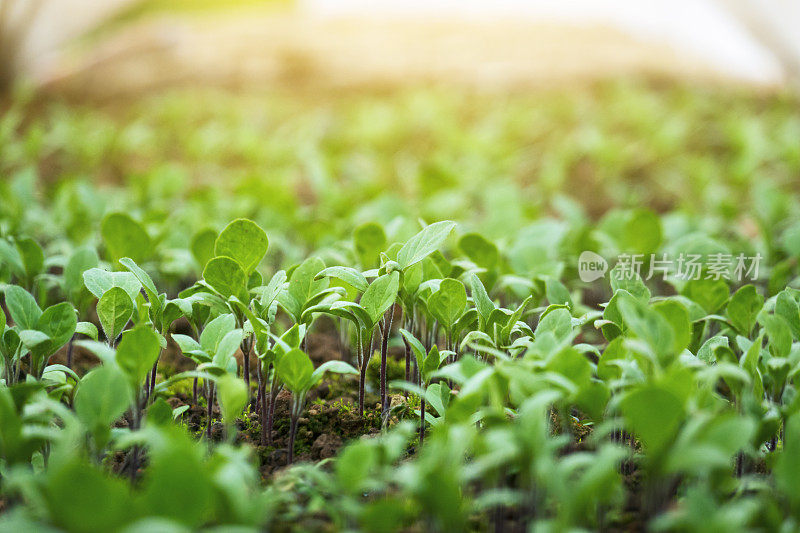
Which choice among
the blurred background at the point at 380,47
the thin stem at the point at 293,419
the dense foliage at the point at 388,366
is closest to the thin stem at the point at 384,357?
the dense foliage at the point at 388,366

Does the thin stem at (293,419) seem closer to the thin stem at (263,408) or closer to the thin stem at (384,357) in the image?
the thin stem at (263,408)

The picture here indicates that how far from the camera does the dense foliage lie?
0.95 meters

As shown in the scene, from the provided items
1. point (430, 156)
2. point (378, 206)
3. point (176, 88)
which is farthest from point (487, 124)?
point (176, 88)

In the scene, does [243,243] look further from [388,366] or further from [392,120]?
[392,120]

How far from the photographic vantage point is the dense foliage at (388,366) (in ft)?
3.12

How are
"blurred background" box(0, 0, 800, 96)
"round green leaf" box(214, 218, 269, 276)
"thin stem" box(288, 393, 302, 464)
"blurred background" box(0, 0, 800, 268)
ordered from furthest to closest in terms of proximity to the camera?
"blurred background" box(0, 0, 800, 96), "blurred background" box(0, 0, 800, 268), "round green leaf" box(214, 218, 269, 276), "thin stem" box(288, 393, 302, 464)

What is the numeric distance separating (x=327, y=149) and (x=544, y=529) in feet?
11.0

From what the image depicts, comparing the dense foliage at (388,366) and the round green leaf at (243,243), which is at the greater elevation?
the round green leaf at (243,243)

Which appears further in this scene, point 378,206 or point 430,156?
point 430,156

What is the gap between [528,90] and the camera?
543cm

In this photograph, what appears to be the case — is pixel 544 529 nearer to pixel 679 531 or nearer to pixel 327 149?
pixel 679 531

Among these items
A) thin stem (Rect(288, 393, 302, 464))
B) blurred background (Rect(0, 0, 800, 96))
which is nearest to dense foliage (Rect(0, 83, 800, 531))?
thin stem (Rect(288, 393, 302, 464))

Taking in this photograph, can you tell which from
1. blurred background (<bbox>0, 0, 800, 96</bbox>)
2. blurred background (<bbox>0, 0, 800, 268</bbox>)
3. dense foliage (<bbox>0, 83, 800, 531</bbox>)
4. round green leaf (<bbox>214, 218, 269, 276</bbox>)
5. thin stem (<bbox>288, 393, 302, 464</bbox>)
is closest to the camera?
dense foliage (<bbox>0, 83, 800, 531</bbox>)

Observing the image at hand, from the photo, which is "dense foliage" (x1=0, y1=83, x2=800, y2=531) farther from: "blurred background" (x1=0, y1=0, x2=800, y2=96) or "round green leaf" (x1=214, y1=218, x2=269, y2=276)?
"blurred background" (x1=0, y1=0, x2=800, y2=96)
